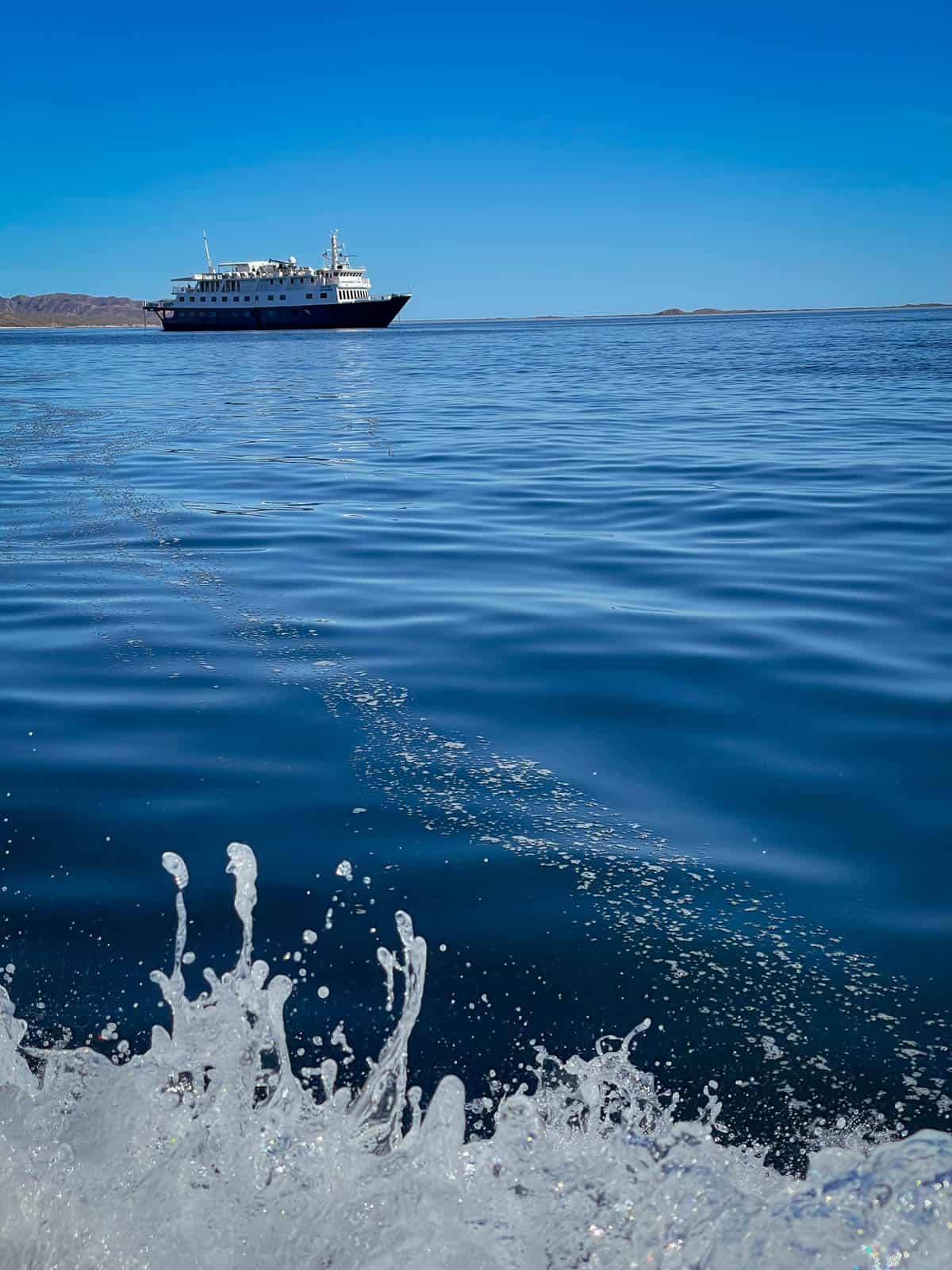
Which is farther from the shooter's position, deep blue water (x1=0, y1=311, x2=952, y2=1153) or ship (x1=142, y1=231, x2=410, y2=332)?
ship (x1=142, y1=231, x2=410, y2=332)

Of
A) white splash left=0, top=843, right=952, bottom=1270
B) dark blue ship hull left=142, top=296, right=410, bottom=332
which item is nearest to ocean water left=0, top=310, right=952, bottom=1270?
white splash left=0, top=843, right=952, bottom=1270

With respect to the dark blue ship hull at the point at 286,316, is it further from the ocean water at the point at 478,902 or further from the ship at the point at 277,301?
the ocean water at the point at 478,902

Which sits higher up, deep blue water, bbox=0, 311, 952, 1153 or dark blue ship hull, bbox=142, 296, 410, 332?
dark blue ship hull, bbox=142, 296, 410, 332

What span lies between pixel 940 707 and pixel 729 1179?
3154 mm

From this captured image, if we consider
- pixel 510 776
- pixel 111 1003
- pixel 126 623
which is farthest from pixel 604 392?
pixel 111 1003

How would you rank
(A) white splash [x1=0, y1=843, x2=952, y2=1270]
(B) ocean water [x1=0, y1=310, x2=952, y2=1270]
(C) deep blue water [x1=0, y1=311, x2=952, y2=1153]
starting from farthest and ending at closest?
(C) deep blue water [x1=0, y1=311, x2=952, y2=1153] < (B) ocean water [x1=0, y1=310, x2=952, y2=1270] < (A) white splash [x1=0, y1=843, x2=952, y2=1270]

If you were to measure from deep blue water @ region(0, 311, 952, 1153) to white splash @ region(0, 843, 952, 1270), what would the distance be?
18cm

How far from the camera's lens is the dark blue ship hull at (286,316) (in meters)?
→ 96.4

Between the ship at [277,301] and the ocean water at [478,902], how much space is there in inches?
3641

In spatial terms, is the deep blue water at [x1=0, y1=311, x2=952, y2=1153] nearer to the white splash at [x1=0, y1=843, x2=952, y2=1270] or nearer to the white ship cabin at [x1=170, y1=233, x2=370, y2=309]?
the white splash at [x1=0, y1=843, x2=952, y2=1270]

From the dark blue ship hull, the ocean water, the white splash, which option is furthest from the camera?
the dark blue ship hull

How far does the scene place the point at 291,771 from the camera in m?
4.16

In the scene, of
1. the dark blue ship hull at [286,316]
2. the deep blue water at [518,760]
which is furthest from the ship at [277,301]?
the deep blue water at [518,760]

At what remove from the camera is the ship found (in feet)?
317
